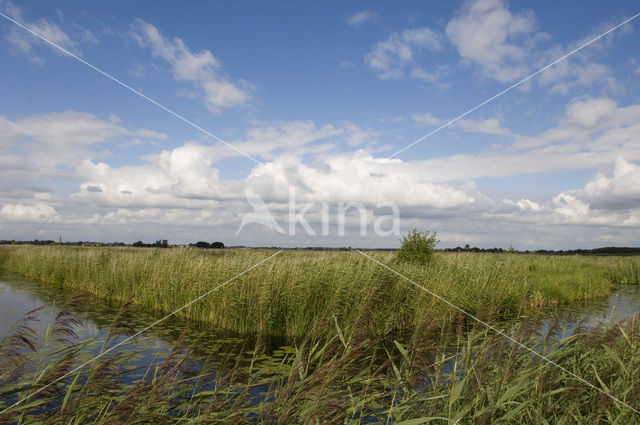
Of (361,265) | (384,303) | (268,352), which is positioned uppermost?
(361,265)

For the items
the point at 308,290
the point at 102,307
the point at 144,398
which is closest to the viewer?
the point at 144,398

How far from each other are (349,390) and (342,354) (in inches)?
37.5

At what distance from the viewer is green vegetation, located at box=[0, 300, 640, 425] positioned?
10.1 feet

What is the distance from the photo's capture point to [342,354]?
449 centimetres

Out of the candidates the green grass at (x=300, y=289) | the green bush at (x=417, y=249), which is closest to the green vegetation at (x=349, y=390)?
the green grass at (x=300, y=289)

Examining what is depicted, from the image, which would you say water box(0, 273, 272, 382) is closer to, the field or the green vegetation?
the field

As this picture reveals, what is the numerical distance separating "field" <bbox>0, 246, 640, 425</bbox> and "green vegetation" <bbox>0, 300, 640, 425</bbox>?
3 centimetres

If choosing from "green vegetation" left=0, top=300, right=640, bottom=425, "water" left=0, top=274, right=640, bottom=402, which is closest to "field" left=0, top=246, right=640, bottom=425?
"green vegetation" left=0, top=300, right=640, bottom=425

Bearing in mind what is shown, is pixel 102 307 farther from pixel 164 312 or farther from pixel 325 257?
pixel 325 257

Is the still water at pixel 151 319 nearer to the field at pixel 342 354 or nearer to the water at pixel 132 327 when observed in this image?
the water at pixel 132 327

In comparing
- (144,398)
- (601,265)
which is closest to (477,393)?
(144,398)

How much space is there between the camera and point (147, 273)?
52.5 feet

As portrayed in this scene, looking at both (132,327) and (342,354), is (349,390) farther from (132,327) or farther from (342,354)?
(132,327)

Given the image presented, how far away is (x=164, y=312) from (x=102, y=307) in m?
3.08
